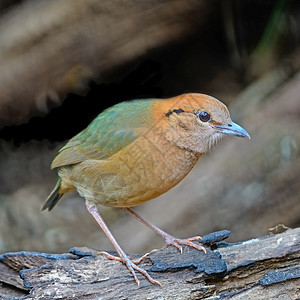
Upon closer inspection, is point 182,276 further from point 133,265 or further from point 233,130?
point 233,130

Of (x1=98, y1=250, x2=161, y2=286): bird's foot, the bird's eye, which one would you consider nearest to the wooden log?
(x1=98, y1=250, x2=161, y2=286): bird's foot

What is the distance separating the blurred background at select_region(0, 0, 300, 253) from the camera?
542 cm

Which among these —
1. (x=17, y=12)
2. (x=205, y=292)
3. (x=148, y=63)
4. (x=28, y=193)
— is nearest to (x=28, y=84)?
(x=17, y=12)

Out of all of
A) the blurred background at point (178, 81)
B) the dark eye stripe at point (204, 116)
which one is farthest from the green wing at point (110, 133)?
the blurred background at point (178, 81)

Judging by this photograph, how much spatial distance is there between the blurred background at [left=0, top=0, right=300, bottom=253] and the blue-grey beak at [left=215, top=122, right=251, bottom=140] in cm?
140

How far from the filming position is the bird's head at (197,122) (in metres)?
3.62

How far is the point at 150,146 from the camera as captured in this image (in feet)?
12.3

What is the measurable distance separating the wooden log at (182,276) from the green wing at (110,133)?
0.74m

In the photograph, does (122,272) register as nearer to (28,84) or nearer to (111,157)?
(111,157)

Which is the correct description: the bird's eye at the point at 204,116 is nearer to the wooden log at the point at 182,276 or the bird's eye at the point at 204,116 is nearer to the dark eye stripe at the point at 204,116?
the dark eye stripe at the point at 204,116

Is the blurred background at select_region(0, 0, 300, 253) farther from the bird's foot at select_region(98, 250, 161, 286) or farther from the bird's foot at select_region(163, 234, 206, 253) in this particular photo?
the bird's foot at select_region(98, 250, 161, 286)

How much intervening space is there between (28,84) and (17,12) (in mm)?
715

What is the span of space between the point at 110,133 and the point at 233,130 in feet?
2.87

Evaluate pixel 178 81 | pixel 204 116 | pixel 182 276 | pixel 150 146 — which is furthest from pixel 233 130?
pixel 178 81
